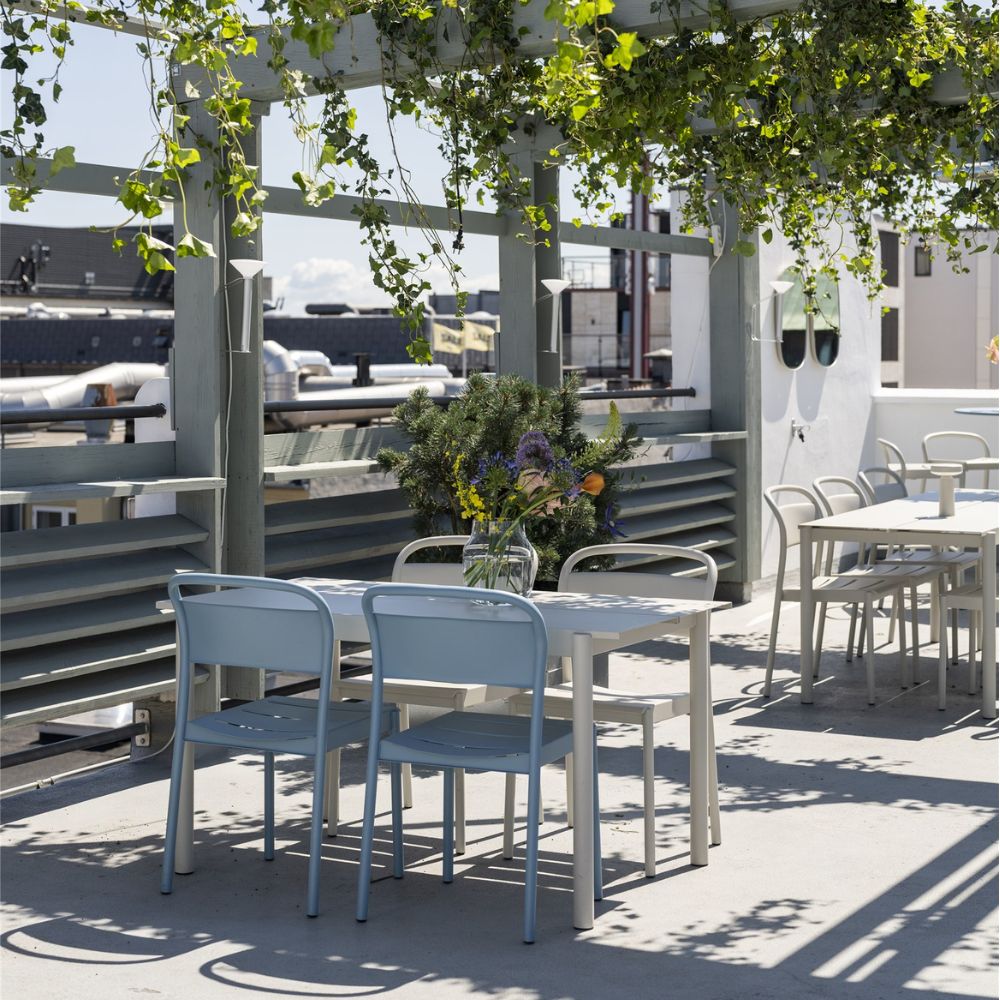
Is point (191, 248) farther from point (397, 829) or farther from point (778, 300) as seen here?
point (778, 300)

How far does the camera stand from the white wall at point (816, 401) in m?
9.24

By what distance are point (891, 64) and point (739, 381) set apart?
378cm

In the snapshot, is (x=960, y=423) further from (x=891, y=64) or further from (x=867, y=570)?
(x=891, y=64)

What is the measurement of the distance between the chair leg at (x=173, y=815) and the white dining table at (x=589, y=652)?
3 cm

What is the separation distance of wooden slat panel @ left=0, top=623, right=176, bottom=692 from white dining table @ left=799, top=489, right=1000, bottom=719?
252 cm

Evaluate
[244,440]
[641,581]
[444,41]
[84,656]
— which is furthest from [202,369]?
[641,581]

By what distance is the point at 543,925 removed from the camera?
361 cm

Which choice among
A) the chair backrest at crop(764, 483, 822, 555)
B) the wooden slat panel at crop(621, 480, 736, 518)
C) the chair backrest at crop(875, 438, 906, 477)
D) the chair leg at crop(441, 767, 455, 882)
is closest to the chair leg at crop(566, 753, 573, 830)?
the chair leg at crop(441, 767, 455, 882)

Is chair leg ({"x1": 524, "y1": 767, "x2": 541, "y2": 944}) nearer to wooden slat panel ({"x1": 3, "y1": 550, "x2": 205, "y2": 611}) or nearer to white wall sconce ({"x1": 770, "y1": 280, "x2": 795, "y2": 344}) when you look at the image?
wooden slat panel ({"x1": 3, "y1": 550, "x2": 205, "y2": 611})

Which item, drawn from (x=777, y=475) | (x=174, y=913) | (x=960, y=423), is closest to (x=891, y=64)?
(x=174, y=913)

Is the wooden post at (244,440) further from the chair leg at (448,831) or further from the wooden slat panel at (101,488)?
the chair leg at (448,831)

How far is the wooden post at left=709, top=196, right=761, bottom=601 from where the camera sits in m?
8.91

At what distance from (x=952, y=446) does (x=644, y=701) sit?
7.46 m

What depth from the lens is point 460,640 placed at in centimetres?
352
